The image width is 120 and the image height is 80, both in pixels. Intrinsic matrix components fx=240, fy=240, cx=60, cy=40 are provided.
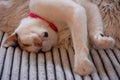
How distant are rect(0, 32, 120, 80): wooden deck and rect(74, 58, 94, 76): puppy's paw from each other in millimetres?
18

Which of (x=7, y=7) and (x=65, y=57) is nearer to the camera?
(x=65, y=57)

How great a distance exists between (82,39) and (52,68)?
0.19 metres

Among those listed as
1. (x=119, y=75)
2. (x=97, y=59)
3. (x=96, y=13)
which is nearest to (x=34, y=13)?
(x=96, y=13)

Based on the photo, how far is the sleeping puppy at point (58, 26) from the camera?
3.61ft

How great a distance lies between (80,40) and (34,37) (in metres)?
0.22

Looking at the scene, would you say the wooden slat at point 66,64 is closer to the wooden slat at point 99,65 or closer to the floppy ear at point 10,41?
the wooden slat at point 99,65

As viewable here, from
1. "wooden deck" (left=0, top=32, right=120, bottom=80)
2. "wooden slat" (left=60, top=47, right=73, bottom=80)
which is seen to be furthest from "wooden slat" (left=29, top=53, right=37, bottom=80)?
"wooden slat" (left=60, top=47, right=73, bottom=80)

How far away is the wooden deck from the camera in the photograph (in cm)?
94

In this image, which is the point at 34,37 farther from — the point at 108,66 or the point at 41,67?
the point at 108,66

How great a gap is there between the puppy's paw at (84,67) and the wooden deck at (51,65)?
0.02m

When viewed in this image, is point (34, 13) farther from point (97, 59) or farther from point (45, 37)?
point (97, 59)

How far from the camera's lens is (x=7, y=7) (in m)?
1.42

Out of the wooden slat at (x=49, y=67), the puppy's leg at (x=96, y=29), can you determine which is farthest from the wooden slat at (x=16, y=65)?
the puppy's leg at (x=96, y=29)

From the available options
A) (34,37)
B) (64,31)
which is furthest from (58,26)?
(34,37)
